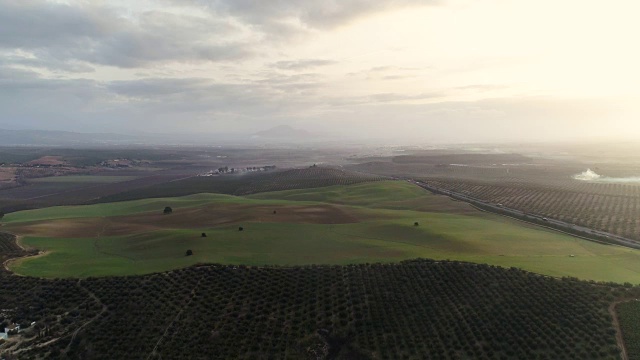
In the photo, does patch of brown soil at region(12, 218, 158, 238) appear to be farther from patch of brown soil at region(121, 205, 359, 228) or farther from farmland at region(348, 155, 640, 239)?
farmland at region(348, 155, 640, 239)

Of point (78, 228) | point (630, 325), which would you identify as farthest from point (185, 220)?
point (630, 325)

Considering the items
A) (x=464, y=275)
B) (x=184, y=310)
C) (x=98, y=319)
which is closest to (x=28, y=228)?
(x=98, y=319)

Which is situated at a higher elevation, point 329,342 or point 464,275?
point 464,275

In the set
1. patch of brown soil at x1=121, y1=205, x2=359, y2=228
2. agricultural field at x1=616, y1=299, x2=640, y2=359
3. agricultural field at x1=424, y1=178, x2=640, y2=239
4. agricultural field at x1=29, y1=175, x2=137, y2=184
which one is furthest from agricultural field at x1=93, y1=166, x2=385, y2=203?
agricultural field at x1=616, y1=299, x2=640, y2=359

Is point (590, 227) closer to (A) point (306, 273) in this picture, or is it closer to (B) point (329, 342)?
(A) point (306, 273)

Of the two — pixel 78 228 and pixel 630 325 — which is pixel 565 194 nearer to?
pixel 630 325

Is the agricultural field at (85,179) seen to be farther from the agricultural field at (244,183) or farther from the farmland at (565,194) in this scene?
the farmland at (565,194)
